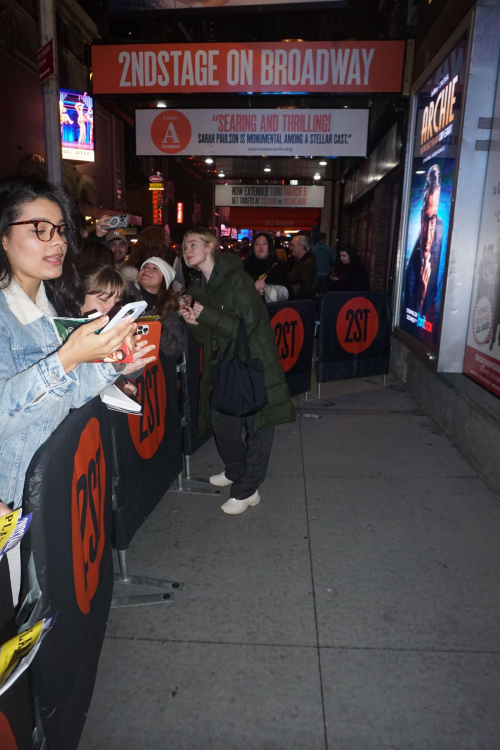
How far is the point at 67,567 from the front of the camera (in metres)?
1.66

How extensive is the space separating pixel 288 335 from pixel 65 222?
14.8 ft

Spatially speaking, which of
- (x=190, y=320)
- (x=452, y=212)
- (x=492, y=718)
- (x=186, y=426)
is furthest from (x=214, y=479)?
(x=452, y=212)

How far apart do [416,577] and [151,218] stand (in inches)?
892

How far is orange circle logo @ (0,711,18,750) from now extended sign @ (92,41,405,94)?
25.2 ft

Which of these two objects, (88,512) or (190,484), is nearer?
(88,512)

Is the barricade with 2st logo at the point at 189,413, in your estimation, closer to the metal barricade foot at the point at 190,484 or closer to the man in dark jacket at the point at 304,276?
the metal barricade foot at the point at 190,484

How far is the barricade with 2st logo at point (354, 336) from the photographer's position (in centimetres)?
703

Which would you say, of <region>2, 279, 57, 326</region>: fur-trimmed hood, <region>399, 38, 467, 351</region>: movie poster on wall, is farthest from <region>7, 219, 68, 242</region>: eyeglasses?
<region>399, 38, 467, 351</region>: movie poster on wall

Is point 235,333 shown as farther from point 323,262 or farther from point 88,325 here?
point 323,262

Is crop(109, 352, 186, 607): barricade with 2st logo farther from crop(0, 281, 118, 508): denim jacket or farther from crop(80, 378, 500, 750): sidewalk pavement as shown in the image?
crop(0, 281, 118, 508): denim jacket

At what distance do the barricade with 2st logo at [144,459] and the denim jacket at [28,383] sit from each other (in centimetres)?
68

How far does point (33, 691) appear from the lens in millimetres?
1502

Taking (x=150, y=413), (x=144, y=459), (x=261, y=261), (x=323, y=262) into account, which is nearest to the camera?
(x=144, y=459)

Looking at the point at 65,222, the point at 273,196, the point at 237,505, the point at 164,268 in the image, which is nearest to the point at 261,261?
the point at 164,268
